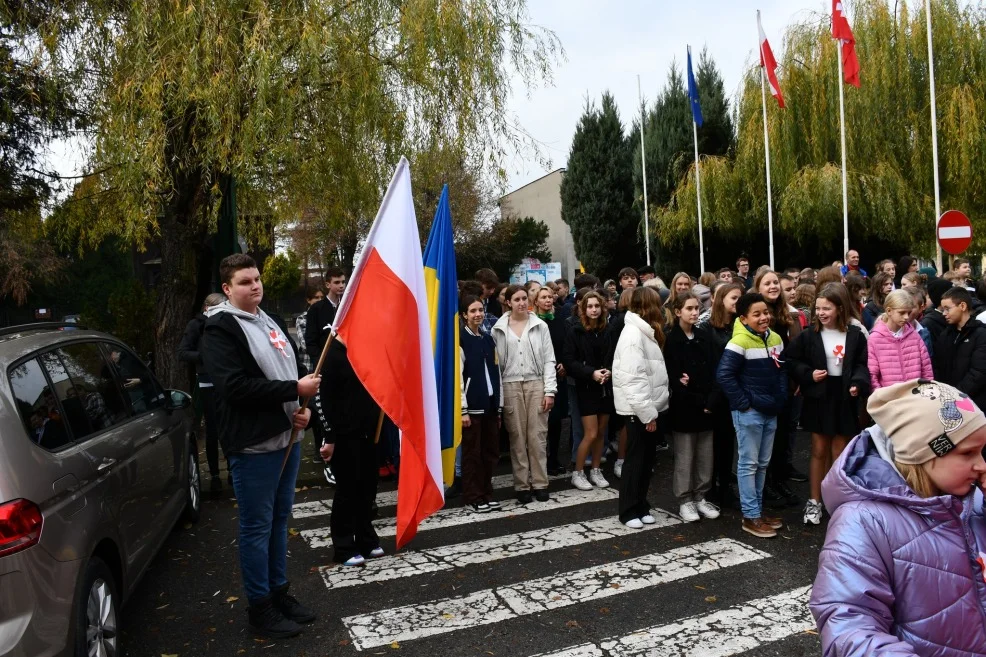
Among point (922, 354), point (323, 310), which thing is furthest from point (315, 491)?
point (922, 354)

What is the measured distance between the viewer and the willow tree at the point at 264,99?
9.23 meters

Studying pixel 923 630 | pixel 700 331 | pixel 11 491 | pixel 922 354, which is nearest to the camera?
pixel 923 630

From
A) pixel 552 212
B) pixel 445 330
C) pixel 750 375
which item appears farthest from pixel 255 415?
pixel 552 212

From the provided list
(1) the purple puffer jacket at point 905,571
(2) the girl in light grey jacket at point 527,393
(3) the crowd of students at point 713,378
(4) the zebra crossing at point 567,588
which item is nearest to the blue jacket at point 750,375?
(3) the crowd of students at point 713,378

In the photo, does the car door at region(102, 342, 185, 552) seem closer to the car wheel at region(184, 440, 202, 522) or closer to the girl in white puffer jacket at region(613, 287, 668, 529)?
the car wheel at region(184, 440, 202, 522)

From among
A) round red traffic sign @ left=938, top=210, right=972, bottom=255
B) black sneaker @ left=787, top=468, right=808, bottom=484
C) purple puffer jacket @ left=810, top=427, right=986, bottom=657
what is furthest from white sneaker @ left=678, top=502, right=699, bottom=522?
round red traffic sign @ left=938, top=210, right=972, bottom=255

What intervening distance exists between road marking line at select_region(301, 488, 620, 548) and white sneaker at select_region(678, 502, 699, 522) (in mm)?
865

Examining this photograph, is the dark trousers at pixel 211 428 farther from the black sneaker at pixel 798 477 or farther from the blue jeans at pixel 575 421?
the black sneaker at pixel 798 477

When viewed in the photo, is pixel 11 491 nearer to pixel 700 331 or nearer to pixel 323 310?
pixel 323 310

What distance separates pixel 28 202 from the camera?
11180mm

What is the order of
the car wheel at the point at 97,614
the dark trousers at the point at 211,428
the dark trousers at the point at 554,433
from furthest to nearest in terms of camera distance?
the dark trousers at the point at 554,433, the dark trousers at the point at 211,428, the car wheel at the point at 97,614

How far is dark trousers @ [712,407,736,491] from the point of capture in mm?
6754

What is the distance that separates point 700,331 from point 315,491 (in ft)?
13.4

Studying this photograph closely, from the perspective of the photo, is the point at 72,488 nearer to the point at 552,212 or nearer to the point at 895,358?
the point at 895,358
